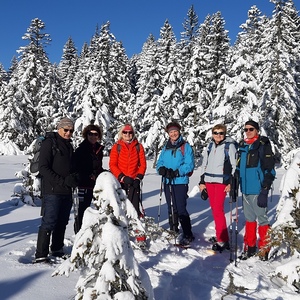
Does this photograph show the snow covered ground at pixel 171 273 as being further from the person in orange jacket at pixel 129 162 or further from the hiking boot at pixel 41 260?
the person in orange jacket at pixel 129 162

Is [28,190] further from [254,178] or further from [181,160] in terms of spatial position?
[254,178]

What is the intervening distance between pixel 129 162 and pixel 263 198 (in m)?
2.63

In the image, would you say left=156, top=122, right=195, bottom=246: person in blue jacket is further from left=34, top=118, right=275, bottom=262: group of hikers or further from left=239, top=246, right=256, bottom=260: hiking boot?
left=239, top=246, right=256, bottom=260: hiking boot

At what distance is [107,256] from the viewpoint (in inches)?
112

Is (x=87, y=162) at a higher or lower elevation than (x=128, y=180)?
higher

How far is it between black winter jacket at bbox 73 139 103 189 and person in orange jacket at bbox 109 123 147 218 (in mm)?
510

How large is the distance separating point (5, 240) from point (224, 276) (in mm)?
4108

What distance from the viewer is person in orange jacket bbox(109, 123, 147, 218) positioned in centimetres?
667

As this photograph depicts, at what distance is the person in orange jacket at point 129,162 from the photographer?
667 centimetres

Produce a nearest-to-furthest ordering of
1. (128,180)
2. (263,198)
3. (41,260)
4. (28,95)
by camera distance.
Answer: (41,260)
(263,198)
(128,180)
(28,95)

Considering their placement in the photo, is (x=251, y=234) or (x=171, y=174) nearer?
(x=251, y=234)

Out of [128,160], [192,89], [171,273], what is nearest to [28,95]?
[192,89]

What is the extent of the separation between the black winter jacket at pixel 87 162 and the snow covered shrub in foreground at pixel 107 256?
2.98 meters

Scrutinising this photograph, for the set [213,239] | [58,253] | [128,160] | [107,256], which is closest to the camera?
[107,256]
